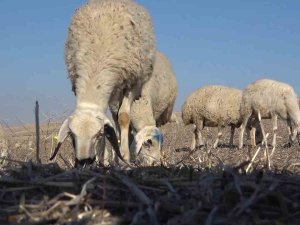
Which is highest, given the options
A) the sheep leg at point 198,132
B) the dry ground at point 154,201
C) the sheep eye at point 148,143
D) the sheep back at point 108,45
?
the sheep back at point 108,45

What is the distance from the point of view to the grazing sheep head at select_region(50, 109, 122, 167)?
6.60 meters

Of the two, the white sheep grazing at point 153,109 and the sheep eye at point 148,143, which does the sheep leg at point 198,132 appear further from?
the sheep eye at point 148,143

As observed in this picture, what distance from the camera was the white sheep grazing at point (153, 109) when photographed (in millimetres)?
9320

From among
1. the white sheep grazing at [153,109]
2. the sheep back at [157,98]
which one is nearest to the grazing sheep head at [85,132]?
→ the white sheep grazing at [153,109]

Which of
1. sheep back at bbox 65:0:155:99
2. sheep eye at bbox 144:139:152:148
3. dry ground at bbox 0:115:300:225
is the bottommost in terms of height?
dry ground at bbox 0:115:300:225

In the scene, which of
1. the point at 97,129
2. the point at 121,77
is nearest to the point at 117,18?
the point at 121,77

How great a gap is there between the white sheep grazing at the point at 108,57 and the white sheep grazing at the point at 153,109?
707mm

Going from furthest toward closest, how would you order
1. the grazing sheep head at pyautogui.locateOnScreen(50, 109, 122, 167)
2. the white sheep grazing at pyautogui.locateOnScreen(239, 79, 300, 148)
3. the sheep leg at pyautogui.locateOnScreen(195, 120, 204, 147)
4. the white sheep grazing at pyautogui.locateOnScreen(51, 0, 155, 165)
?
the white sheep grazing at pyautogui.locateOnScreen(239, 79, 300, 148), the sheep leg at pyautogui.locateOnScreen(195, 120, 204, 147), the white sheep grazing at pyautogui.locateOnScreen(51, 0, 155, 165), the grazing sheep head at pyautogui.locateOnScreen(50, 109, 122, 167)

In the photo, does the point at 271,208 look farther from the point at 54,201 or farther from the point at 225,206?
the point at 54,201

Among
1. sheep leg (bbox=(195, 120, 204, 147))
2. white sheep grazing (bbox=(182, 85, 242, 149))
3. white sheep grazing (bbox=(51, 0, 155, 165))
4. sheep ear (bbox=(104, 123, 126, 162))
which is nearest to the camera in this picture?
sheep ear (bbox=(104, 123, 126, 162))

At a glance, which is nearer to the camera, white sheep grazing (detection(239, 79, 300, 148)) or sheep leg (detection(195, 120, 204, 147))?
sheep leg (detection(195, 120, 204, 147))

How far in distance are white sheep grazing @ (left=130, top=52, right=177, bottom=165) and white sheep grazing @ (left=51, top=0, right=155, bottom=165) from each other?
707 mm

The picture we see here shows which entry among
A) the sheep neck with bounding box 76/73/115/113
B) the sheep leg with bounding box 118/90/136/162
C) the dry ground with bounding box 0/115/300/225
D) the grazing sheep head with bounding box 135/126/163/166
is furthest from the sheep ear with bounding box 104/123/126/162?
the dry ground with bounding box 0/115/300/225

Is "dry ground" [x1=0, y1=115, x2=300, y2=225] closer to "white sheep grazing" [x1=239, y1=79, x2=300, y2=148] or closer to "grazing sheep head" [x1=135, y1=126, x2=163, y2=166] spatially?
"grazing sheep head" [x1=135, y1=126, x2=163, y2=166]
